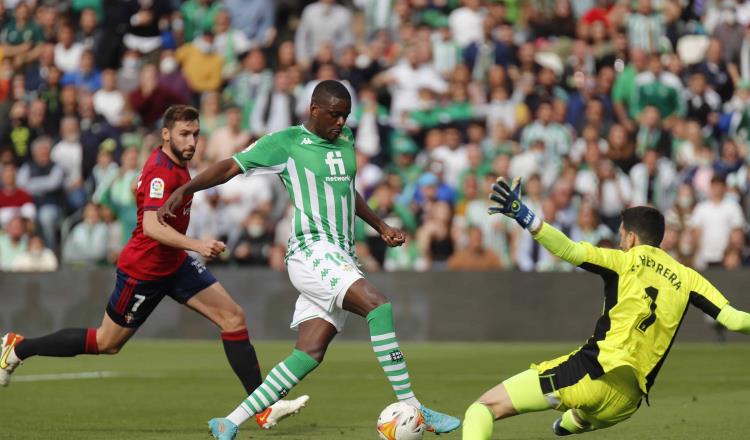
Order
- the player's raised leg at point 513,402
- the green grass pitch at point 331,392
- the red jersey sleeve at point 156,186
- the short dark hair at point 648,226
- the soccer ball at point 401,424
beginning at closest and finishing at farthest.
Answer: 1. the player's raised leg at point 513,402
2. the short dark hair at point 648,226
3. the soccer ball at point 401,424
4. the red jersey sleeve at point 156,186
5. the green grass pitch at point 331,392

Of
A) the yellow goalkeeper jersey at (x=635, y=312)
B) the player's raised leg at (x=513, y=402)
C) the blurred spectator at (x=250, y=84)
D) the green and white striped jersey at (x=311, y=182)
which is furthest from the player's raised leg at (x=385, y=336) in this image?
the blurred spectator at (x=250, y=84)

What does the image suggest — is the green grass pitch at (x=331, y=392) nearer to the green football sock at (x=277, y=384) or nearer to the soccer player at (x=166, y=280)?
the soccer player at (x=166, y=280)

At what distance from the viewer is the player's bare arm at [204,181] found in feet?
30.0

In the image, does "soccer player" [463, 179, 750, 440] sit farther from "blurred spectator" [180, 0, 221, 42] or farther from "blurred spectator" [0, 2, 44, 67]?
"blurred spectator" [0, 2, 44, 67]

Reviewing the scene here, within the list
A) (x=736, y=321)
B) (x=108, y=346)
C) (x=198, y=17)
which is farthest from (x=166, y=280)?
(x=198, y=17)

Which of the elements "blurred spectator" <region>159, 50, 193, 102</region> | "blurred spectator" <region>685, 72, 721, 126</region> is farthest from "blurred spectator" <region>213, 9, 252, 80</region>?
"blurred spectator" <region>685, 72, 721, 126</region>

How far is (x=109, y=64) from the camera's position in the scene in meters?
25.5

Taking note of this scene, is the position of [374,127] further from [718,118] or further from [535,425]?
[535,425]

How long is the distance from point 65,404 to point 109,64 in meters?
13.7

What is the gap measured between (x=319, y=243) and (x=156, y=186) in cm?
160

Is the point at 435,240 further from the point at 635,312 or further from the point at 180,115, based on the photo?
the point at 635,312

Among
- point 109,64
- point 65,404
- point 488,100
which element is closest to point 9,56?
point 109,64

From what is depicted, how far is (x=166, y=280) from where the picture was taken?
36.2 ft

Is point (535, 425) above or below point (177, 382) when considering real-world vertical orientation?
above
